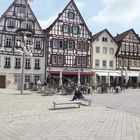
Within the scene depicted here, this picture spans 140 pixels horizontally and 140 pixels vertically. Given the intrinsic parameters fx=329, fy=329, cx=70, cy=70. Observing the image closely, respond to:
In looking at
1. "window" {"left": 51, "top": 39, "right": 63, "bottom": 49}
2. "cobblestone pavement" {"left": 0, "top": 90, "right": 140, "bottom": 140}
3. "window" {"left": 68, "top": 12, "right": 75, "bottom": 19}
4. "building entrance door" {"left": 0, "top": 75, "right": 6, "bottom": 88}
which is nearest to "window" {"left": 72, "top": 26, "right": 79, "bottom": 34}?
"window" {"left": 68, "top": 12, "right": 75, "bottom": 19}

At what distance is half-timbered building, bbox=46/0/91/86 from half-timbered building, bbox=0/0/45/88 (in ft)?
5.25

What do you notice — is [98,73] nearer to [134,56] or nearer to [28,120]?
[134,56]

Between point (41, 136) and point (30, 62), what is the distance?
37.6m

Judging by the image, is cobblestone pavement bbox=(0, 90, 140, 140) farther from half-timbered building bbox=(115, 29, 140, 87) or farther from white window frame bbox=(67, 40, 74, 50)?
half-timbered building bbox=(115, 29, 140, 87)

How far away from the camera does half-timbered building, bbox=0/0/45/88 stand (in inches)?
1779

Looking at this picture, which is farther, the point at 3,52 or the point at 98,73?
the point at 98,73

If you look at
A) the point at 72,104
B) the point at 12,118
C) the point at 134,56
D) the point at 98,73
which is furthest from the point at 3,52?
the point at 12,118

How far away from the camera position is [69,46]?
1954 inches

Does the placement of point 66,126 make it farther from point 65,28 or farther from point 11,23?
point 65,28

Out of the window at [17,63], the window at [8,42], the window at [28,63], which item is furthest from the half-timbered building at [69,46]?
the window at [8,42]

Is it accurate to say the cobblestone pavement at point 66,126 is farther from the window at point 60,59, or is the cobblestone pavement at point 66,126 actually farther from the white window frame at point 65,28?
the white window frame at point 65,28

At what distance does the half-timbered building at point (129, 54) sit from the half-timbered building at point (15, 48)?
13896 mm

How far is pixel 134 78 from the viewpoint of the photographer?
54.7 m

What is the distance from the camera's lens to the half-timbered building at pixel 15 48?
45.2 meters
